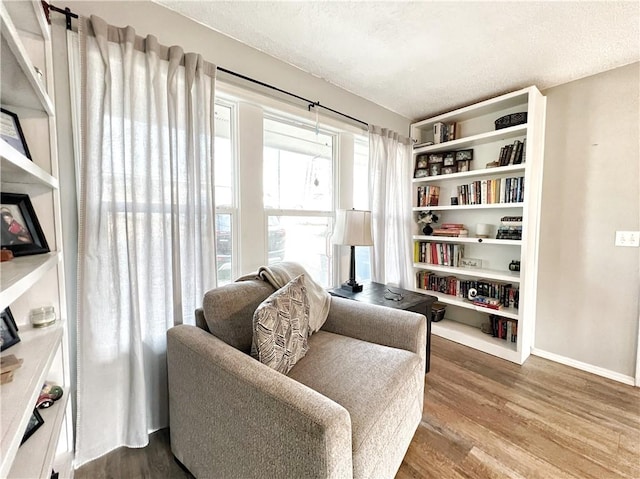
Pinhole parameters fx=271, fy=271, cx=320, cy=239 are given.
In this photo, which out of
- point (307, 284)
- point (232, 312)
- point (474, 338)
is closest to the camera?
point (232, 312)

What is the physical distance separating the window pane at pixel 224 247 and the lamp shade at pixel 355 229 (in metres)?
0.83

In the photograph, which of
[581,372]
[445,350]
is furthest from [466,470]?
[581,372]

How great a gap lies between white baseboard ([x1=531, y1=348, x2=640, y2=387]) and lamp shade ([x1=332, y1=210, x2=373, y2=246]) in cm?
193

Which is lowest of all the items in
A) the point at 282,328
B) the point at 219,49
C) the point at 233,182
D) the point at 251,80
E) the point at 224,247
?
the point at 282,328

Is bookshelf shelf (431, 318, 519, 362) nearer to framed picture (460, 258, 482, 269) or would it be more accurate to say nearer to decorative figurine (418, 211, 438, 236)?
framed picture (460, 258, 482, 269)

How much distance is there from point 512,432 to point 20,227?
2575 mm

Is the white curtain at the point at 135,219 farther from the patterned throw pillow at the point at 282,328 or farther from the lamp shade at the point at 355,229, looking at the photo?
the lamp shade at the point at 355,229

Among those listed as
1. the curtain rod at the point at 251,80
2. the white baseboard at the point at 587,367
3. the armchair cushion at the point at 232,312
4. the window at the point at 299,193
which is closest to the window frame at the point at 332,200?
the window at the point at 299,193

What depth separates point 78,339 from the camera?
4.10 feet

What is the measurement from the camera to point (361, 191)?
278 centimetres

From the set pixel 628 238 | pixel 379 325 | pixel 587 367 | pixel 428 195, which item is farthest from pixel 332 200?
pixel 587 367

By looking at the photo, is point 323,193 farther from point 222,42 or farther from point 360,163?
point 222,42

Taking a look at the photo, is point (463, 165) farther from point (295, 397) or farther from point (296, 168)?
point (295, 397)

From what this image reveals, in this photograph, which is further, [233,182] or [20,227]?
[233,182]
